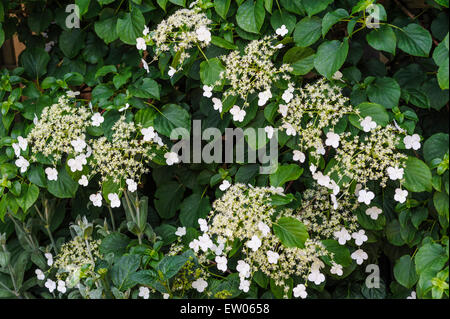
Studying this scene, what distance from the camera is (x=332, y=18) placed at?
1273 mm

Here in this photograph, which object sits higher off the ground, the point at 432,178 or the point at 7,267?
the point at 432,178

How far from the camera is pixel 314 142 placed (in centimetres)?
136

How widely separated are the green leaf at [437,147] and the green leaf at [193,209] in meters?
0.68

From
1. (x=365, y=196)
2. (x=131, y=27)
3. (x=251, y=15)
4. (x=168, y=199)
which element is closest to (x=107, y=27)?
(x=131, y=27)

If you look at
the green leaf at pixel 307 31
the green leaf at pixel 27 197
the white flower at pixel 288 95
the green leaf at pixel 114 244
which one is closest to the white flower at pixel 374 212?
the white flower at pixel 288 95

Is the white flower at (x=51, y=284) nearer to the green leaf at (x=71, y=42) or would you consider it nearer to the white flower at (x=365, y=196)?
the green leaf at (x=71, y=42)

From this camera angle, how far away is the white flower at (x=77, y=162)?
58.7 inches

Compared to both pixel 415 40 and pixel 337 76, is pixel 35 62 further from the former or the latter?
pixel 415 40

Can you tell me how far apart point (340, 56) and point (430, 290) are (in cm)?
62

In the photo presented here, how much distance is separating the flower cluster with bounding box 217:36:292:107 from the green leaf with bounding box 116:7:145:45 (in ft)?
0.96

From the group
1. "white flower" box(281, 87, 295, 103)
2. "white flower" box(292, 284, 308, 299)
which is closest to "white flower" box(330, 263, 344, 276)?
"white flower" box(292, 284, 308, 299)

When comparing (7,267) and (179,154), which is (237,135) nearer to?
(179,154)
